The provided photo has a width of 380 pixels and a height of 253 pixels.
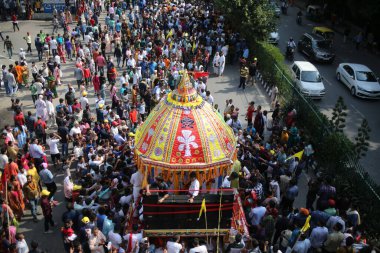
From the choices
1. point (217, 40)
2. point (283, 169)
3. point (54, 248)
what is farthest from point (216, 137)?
point (217, 40)

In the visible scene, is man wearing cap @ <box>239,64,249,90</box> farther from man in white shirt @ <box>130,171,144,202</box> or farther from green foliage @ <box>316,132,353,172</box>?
man in white shirt @ <box>130,171,144,202</box>

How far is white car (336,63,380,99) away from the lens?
71.9 feet

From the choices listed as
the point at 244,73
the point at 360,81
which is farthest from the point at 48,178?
the point at 360,81

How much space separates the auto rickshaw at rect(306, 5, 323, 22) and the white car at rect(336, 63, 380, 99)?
13.4m

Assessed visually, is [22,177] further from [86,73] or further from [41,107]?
[86,73]

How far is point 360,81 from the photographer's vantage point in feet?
73.2

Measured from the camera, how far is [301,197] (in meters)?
14.3

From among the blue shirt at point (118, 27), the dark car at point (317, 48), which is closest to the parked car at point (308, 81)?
the dark car at point (317, 48)

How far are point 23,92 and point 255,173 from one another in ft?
42.5

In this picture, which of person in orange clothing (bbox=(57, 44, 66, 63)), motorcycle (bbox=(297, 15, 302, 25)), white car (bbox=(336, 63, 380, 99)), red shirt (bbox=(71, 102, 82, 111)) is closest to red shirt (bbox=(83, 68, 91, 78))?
red shirt (bbox=(71, 102, 82, 111))

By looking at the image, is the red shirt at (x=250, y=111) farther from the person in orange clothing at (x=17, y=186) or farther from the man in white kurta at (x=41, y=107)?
the person in orange clothing at (x=17, y=186)

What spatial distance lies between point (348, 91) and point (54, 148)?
51.2 ft

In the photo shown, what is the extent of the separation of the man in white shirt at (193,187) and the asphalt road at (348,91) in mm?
7820

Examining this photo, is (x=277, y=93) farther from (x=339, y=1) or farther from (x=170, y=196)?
(x=339, y=1)
